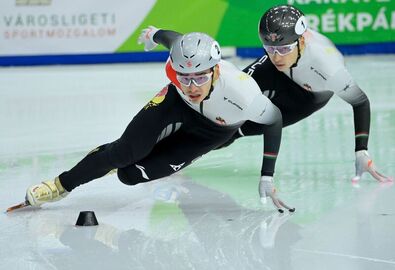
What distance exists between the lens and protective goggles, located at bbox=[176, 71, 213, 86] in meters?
4.70

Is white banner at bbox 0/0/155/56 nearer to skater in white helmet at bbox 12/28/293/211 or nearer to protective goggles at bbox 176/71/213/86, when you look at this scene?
skater in white helmet at bbox 12/28/293/211

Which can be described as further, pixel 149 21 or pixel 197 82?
pixel 149 21

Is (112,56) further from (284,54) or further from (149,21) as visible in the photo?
(284,54)

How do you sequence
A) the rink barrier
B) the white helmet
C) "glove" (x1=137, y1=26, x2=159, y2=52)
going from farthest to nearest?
the rink barrier
"glove" (x1=137, y1=26, x2=159, y2=52)
the white helmet

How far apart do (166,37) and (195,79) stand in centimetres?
83

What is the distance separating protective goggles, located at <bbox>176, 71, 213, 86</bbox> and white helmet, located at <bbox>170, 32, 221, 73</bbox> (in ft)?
0.16

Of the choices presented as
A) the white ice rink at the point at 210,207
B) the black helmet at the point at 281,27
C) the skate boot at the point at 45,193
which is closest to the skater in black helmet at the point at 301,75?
the black helmet at the point at 281,27

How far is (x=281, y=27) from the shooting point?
524 cm

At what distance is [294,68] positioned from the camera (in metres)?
5.78

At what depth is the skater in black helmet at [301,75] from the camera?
5.31 meters

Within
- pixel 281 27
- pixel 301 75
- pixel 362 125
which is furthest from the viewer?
pixel 301 75

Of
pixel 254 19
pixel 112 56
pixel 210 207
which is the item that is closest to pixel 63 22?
pixel 112 56

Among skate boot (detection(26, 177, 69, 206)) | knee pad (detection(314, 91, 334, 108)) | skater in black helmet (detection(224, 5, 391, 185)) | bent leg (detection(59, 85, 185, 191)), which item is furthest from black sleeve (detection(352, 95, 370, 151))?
skate boot (detection(26, 177, 69, 206))

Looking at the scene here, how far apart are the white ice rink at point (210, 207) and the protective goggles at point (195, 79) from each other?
684 mm
